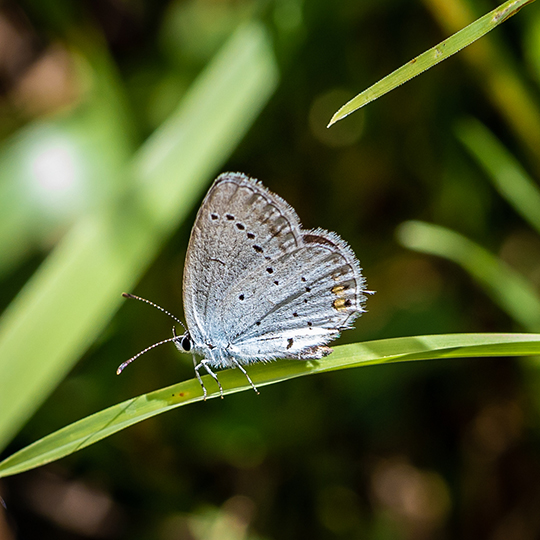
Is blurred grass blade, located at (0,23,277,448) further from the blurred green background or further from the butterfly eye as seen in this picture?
the butterfly eye

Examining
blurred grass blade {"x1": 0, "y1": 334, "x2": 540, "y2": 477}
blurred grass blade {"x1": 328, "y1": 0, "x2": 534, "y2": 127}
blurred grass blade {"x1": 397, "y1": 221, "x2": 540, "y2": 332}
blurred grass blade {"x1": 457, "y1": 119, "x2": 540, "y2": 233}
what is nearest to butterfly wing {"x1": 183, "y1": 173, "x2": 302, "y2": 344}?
blurred grass blade {"x1": 0, "y1": 334, "x2": 540, "y2": 477}

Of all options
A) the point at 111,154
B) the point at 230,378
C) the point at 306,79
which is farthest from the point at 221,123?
the point at 230,378

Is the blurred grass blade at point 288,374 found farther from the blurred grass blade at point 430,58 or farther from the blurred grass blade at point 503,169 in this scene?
the blurred grass blade at point 503,169

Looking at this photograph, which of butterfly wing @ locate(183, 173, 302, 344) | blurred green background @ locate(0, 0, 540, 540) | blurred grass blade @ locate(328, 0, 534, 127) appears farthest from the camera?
blurred green background @ locate(0, 0, 540, 540)

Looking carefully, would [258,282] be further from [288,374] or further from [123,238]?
[123,238]

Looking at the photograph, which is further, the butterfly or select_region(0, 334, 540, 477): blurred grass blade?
the butterfly

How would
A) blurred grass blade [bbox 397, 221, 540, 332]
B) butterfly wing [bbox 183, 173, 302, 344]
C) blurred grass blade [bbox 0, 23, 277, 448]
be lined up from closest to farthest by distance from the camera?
butterfly wing [bbox 183, 173, 302, 344] < blurred grass blade [bbox 0, 23, 277, 448] < blurred grass blade [bbox 397, 221, 540, 332]

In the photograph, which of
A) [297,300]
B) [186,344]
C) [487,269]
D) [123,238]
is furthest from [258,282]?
[487,269]
